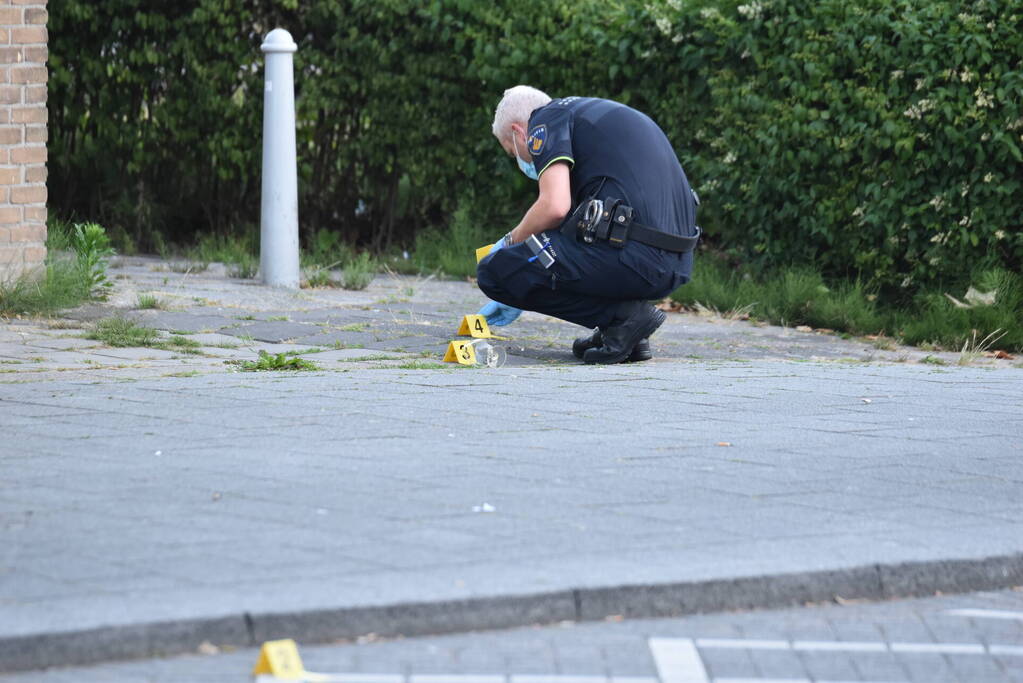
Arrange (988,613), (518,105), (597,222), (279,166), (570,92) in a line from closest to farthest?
(988,613)
(597,222)
(518,105)
(279,166)
(570,92)

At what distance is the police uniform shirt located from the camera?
25.3 feet

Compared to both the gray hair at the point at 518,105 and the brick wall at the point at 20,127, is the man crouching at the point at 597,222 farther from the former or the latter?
the brick wall at the point at 20,127

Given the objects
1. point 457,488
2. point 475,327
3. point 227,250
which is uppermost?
point 227,250

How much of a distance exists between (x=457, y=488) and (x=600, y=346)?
330 centimetres

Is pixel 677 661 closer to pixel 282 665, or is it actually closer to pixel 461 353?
pixel 282 665

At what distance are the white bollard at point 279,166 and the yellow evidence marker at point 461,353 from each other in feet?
9.78

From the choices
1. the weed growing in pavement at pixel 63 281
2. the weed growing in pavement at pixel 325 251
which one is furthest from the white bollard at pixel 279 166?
the weed growing in pavement at pixel 63 281

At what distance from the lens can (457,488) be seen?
16.1ft

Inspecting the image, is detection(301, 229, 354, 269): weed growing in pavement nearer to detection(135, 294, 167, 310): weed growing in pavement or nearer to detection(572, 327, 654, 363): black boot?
detection(135, 294, 167, 310): weed growing in pavement

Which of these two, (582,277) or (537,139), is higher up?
(537,139)

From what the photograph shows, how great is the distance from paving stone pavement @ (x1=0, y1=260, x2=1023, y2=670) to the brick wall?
3.32 feet

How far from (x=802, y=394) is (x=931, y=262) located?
3026 mm

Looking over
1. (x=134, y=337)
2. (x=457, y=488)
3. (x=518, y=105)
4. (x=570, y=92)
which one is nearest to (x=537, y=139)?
(x=518, y=105)

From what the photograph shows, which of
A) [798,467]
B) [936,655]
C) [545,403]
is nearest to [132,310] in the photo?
[545,403]
